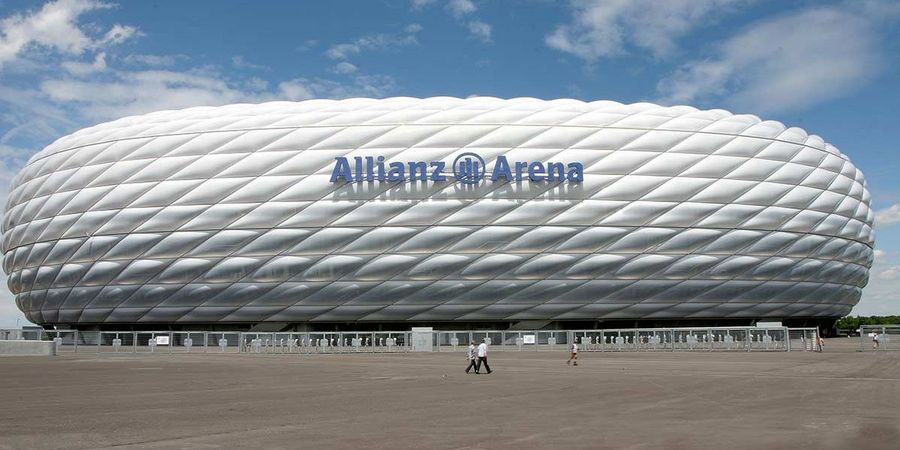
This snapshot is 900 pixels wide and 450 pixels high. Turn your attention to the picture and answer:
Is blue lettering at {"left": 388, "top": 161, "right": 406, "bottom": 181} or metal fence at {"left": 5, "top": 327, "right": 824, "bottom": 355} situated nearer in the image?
metal fence at {"left": 5, "top": 327, "right": 824, "bottom": 355}

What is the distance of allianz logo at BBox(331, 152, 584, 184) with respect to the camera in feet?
136

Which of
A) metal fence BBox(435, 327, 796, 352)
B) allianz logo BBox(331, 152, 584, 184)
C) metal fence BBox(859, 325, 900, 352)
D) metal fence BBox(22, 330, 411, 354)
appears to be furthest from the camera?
allianz logo BBox(331, 152, 584, 184)

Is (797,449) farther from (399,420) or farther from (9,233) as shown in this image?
(9,233)

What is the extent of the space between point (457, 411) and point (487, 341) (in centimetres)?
2459

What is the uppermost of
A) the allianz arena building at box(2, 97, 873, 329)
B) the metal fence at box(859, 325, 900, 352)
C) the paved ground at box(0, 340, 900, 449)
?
the allianz arena building at box(2, 97, 873, 329)

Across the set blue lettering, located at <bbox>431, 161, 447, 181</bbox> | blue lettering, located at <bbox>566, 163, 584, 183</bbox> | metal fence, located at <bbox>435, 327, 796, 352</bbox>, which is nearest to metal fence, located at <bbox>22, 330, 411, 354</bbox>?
metal fence, located at <bbox>435, 327, 796, 352</bbox>

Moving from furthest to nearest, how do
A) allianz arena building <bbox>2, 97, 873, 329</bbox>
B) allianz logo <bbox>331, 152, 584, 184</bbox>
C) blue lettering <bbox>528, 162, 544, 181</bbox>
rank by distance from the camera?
blue lettering <bbox>528, 162, 544, 181</bbox>, allianz logo <bbox>331, 152, 584, 184</bbox>, allianz arena building <bbox>2, 97, 873, 329</bbox>

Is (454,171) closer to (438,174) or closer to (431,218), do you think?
(438,174)

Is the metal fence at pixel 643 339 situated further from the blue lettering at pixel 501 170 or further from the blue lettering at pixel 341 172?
the blue lettering at pixel 341 172

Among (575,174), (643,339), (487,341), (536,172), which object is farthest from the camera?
(575,174)

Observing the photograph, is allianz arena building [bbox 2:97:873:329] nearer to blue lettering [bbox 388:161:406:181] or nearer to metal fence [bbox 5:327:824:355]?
blue lettering [bbox 388:161:406:181]

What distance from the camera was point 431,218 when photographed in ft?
136

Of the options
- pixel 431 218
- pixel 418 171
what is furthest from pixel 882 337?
pixel 418 171

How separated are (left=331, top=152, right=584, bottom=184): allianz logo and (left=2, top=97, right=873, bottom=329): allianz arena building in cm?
8
